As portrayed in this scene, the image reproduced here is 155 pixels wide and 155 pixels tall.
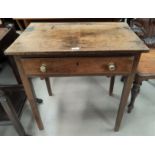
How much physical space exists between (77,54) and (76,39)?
0.50 ft

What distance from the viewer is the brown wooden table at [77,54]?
0.78m

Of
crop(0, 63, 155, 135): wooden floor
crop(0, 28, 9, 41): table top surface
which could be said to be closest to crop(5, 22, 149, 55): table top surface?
crop(0, 28, 9, 41): table top surface

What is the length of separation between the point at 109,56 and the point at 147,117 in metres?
0.88

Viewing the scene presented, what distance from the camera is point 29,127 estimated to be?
1.31 meters

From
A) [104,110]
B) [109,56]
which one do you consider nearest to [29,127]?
[104,110]

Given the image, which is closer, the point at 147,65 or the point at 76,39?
the point at 76,39

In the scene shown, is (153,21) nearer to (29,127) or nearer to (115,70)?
(115,70)

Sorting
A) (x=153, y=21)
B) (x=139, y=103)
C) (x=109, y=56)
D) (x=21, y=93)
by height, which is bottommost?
(x=139, y=103)

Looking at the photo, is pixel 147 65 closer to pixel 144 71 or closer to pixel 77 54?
pixel 144 71

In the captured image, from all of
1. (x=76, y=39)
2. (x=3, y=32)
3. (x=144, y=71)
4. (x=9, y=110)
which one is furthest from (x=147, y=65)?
(x=3, y=32)

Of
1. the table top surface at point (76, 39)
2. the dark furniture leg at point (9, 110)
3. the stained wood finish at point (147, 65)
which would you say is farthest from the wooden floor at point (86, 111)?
the table top surface at point (76, 39)

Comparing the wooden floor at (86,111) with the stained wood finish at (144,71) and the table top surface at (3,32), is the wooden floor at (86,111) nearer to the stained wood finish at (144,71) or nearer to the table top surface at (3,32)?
the stained wood finish at (144,71)

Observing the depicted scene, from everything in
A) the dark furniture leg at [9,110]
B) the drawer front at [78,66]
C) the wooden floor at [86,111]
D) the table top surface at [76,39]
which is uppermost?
the table top surface at [76,39]

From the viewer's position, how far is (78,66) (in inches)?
33.4
